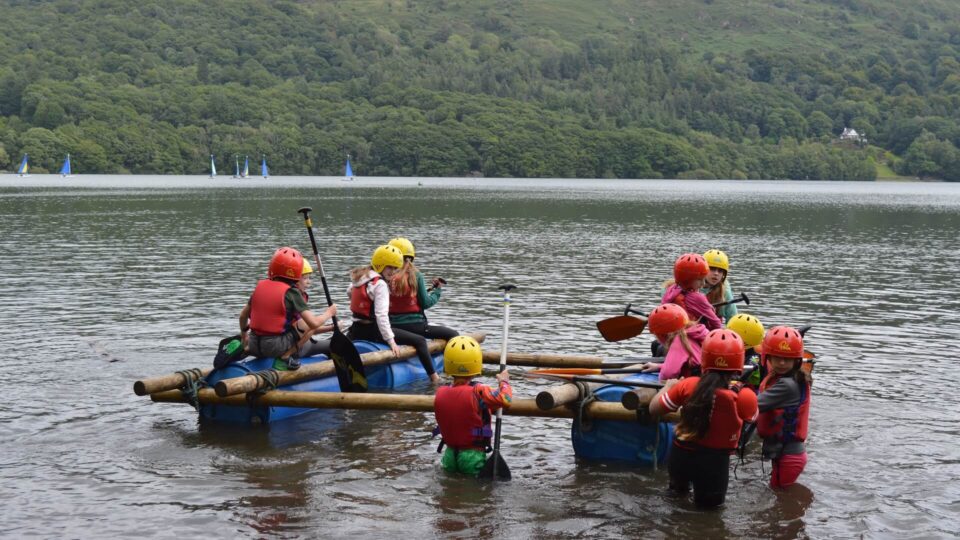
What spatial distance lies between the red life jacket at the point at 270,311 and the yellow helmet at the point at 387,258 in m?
1.86

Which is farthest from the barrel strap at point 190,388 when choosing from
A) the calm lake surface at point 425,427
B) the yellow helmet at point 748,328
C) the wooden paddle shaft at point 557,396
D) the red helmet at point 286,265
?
the yellow helmet at point 748,328

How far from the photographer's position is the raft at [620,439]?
1293cm

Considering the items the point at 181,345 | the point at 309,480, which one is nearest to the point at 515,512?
the point at 309,480

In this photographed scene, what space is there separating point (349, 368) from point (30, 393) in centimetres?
534

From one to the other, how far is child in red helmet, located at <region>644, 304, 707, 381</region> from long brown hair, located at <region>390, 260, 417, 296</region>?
5308 mm

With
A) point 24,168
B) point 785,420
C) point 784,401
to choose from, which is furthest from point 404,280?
point 24,168

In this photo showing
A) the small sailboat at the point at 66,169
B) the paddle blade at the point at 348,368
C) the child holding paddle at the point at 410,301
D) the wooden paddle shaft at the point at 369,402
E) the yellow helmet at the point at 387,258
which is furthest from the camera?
the small sailboat at the point at 66,169

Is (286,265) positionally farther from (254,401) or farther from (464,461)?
(464,461)

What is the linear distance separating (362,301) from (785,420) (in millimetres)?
7175

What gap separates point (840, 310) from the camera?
29.0 metres

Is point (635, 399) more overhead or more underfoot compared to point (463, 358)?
more underfoot

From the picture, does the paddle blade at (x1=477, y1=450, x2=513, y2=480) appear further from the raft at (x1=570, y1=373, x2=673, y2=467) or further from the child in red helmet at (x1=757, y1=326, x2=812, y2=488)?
the child in red helmet at (x1=757, y1=326, x2=812, y2=488)

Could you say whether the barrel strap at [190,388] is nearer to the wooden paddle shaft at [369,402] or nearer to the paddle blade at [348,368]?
the wooden paddle shaft at [369,402]

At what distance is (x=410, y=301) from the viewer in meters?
17.3
